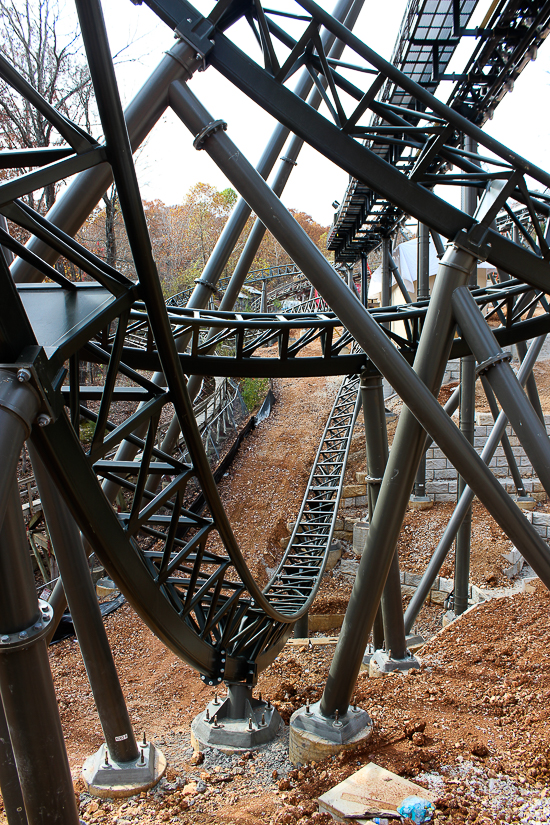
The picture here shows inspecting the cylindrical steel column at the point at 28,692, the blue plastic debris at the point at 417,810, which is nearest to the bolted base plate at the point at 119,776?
the cylindrical steel column at the point at 28,692

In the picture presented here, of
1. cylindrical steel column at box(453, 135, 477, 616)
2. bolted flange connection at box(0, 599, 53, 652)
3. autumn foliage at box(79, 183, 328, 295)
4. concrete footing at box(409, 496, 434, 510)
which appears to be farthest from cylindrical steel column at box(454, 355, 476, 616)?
autumn foliage at box(79, 183, 328, 295)

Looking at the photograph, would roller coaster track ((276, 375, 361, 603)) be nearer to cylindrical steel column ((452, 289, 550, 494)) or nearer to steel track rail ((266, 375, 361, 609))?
steel track rail ((266, 375, 361, 609))

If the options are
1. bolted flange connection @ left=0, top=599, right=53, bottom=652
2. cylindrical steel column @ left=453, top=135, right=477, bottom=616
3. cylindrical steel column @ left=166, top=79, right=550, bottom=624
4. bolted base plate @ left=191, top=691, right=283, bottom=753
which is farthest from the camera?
cylindrical steel column @ left=453, top=135, right=477, bottom=616

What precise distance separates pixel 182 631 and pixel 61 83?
1729 centimetres

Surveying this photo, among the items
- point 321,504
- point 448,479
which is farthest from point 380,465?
point 448,479

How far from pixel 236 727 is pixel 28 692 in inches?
178

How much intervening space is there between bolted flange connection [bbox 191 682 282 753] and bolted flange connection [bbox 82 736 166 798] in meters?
1.11

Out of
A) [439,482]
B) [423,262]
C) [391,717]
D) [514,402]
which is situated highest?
[423,262]

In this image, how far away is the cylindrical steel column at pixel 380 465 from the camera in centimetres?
730

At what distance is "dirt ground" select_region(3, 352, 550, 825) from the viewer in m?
4.88

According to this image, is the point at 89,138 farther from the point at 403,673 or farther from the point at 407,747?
the point at 403,673

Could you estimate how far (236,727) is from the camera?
701 centimetres

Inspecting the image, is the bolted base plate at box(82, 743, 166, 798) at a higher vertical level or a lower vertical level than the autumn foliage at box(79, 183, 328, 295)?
A: lower

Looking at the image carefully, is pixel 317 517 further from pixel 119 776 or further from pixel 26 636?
pixel 26 636
